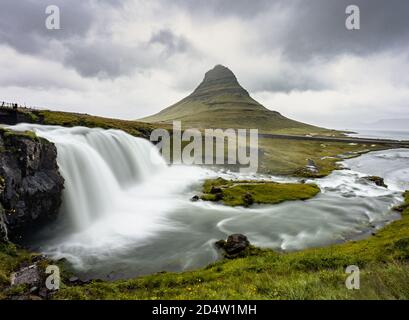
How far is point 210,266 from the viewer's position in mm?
21266

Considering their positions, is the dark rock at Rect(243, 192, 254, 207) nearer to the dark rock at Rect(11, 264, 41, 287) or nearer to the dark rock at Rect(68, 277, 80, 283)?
the dark rock at Rect(68, 277, 80, 283)

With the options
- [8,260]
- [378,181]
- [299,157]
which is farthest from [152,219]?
[299,157]

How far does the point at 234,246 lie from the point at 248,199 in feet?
60.4

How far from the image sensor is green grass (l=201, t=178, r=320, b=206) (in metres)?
42.7

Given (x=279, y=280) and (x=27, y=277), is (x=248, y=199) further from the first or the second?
(x=27, y=277)

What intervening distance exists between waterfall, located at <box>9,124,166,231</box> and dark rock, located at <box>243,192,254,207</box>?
60.5 feet

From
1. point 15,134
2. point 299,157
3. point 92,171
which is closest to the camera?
point 15,134

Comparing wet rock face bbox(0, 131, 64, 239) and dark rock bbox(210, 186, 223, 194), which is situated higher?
wet rock face bbox(0, 131, 64, 239)

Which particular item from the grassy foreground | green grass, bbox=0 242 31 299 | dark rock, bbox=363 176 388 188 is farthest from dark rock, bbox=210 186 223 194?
dark rock, bbox=363 176 388 188

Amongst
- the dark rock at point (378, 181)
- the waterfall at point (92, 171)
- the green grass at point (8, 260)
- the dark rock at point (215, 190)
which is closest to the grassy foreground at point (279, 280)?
the green grass at point (8, 260)

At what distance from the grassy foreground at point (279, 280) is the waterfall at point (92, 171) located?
1469 centimetres

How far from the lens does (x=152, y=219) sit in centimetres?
3381

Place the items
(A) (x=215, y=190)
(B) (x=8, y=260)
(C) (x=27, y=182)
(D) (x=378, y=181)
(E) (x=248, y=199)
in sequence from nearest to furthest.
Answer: (B) (x=8, y=260), (C) (x=27, y=182), (E) (x=248, y=199), (A) (x=215, y=190), (D) (x=378, y=181)
